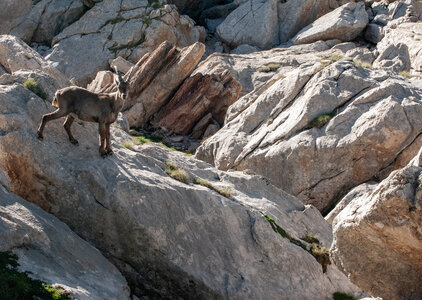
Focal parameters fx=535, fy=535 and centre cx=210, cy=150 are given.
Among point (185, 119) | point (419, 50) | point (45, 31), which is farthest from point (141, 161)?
point (45, 31)

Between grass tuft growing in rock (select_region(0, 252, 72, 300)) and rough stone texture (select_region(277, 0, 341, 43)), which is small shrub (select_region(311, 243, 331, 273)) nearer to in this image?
grass tuft growing in rock (select_region(0, 252, 72, 300))

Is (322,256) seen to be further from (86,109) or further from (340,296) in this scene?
(86,109)

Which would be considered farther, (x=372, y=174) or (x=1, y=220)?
(x=372, y=174)

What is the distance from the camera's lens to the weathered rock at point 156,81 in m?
39.1

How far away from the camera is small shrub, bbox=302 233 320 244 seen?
18311 mm

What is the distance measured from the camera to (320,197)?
80.6 feet

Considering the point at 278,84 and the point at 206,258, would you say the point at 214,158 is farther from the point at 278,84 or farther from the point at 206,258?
the point at 206,258

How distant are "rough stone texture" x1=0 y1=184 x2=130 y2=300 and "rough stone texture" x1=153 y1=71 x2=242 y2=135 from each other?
23.5m

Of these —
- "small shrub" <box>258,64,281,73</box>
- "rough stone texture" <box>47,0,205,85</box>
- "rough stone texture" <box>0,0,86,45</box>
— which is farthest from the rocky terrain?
"rough stone texture" <box>0,0,86,45</box>

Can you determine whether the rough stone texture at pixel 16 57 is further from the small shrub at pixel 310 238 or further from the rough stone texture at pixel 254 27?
the rough stone texture at pixel 254 27

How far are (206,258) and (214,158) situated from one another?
1383 cm

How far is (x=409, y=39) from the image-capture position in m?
43.0

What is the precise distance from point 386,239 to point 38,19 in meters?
48.4

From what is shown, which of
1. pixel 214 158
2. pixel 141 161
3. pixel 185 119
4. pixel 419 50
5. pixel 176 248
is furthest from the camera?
pixel 419 50
